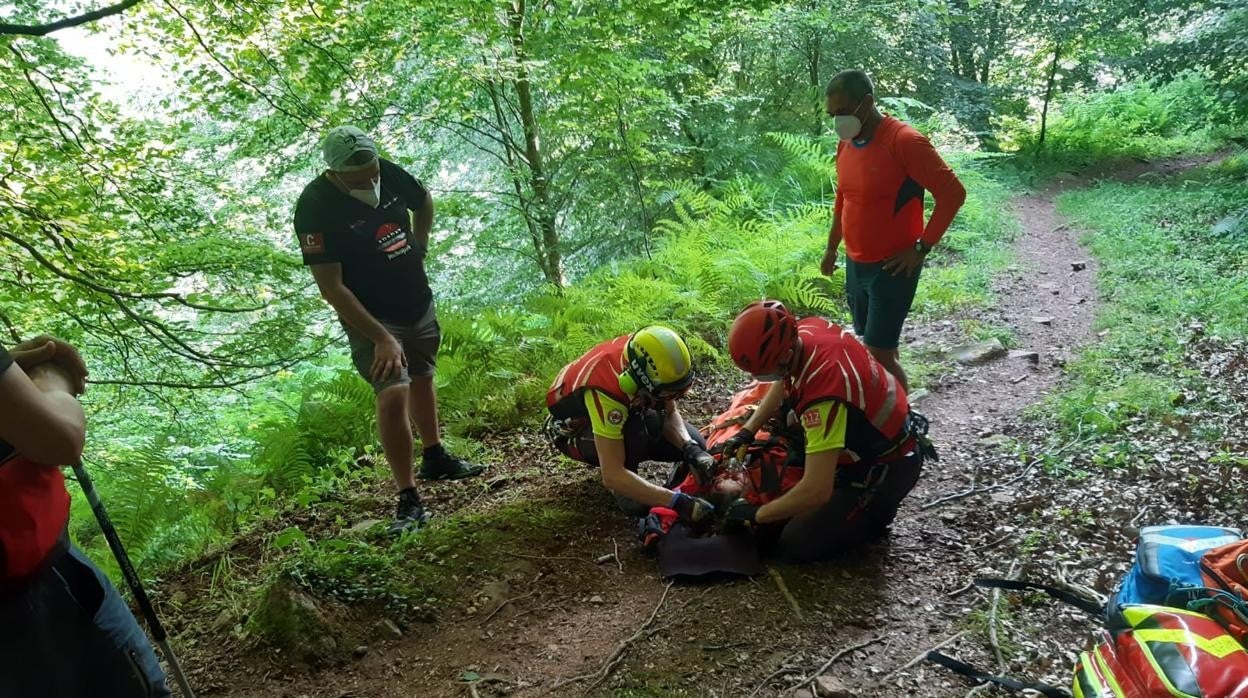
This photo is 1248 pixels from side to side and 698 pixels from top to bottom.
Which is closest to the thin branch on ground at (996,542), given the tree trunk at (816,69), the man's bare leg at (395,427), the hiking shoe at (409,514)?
the hiking shoe at (409,514)

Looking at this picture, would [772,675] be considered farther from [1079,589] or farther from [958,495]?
[958,495]

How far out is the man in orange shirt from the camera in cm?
409

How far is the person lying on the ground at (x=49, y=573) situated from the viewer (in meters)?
1.56

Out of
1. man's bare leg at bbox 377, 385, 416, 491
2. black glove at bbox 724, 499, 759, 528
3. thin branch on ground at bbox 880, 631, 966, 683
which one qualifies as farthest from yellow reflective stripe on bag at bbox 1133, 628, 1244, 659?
man's bare leg at bbox 377, 385, 416, 491

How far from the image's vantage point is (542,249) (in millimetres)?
8852

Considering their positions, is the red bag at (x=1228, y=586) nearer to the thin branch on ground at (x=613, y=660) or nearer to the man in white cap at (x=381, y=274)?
the thin branch on ground at (x=613, y=660)

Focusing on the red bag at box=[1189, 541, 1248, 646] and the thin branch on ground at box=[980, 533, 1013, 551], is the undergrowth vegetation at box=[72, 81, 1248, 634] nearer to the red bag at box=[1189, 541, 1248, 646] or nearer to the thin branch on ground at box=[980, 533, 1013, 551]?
the thin branch on ground at box=[980, 533, 1013, 551]

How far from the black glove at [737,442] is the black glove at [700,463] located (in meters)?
0.10

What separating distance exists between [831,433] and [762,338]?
54cm

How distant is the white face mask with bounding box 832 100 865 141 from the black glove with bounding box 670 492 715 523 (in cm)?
236

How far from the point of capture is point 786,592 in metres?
3.25

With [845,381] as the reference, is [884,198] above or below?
above

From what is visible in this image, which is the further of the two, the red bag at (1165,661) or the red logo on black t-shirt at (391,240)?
the red logo on black t-shirt at (391,240)

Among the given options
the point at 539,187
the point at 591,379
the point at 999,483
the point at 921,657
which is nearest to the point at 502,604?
the point at 591,379
